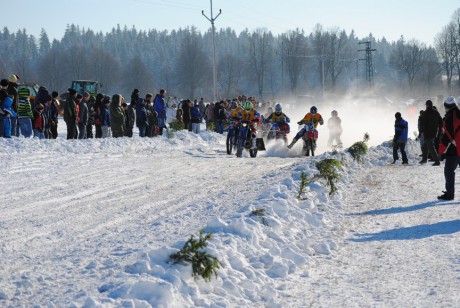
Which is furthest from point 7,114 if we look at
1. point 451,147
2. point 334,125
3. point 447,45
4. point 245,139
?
point 447,45

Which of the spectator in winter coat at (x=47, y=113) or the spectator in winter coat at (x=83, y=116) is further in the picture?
the spectator in winter coat at (x=83, y=116)

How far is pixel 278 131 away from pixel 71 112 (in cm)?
872

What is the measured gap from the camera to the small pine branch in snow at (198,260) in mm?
5484

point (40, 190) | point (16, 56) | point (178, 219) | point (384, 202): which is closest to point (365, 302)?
point (178, 219)

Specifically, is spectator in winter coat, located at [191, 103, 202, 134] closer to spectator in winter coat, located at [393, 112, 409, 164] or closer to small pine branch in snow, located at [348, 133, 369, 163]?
small pine branch in snow, located at [348, 133, 369, 163]

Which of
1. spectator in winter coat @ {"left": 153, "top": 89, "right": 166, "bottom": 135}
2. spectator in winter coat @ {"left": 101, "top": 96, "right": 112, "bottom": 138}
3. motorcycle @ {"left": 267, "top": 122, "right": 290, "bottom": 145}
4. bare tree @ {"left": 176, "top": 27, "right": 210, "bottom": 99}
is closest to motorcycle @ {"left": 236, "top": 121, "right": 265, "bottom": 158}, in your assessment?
motorcycle @ {"left": 267, "top": 122, "right": 290, "bottom": 145}

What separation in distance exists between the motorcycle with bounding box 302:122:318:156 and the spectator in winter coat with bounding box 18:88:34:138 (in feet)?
33.0

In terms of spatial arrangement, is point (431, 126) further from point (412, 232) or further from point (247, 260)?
point (247, 260)

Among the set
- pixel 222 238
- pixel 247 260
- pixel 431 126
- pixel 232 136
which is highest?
pixel 431 126

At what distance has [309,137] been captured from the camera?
23.5m

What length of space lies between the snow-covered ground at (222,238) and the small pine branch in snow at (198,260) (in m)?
0.08

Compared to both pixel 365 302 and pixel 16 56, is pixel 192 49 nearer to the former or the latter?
pixel 16 56

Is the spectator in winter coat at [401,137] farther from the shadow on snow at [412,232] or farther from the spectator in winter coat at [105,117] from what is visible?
the shadow on snow at [412,232]

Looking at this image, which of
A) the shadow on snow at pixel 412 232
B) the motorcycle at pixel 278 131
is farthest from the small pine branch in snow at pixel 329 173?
the motorcycle at pixel 278 131
